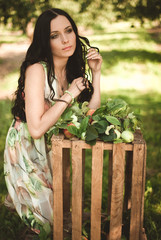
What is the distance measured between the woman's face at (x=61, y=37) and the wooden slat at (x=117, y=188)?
82cm

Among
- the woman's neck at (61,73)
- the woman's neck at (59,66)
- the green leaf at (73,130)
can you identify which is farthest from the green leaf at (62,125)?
the woman's neck at (59,66)

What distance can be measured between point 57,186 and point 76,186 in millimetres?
111

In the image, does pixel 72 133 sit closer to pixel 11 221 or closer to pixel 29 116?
pixel 29 116

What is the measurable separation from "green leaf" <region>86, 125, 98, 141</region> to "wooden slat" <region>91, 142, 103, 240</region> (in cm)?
6

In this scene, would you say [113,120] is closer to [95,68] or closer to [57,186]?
[57,186]

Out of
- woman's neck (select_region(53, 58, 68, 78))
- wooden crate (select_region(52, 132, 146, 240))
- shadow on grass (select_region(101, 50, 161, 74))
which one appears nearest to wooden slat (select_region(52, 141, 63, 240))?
wooden crate (select_region(52, 132, 146, 240))

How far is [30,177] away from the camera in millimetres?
2100

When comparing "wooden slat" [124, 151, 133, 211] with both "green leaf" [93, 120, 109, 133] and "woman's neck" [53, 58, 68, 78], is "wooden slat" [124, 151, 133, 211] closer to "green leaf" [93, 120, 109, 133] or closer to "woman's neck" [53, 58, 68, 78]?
"green leaf" [93, 120, 109, 133]

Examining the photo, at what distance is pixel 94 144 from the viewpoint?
5.41 feet

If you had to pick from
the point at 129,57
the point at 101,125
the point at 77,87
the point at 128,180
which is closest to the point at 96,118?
the point at 101,125

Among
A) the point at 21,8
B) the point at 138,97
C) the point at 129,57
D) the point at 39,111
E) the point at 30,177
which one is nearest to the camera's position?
the point at 39,111

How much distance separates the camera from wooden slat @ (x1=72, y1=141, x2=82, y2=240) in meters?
1.69

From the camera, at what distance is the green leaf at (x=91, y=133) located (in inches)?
64.0

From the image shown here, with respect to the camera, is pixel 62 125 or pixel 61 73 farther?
pixel 61 73
